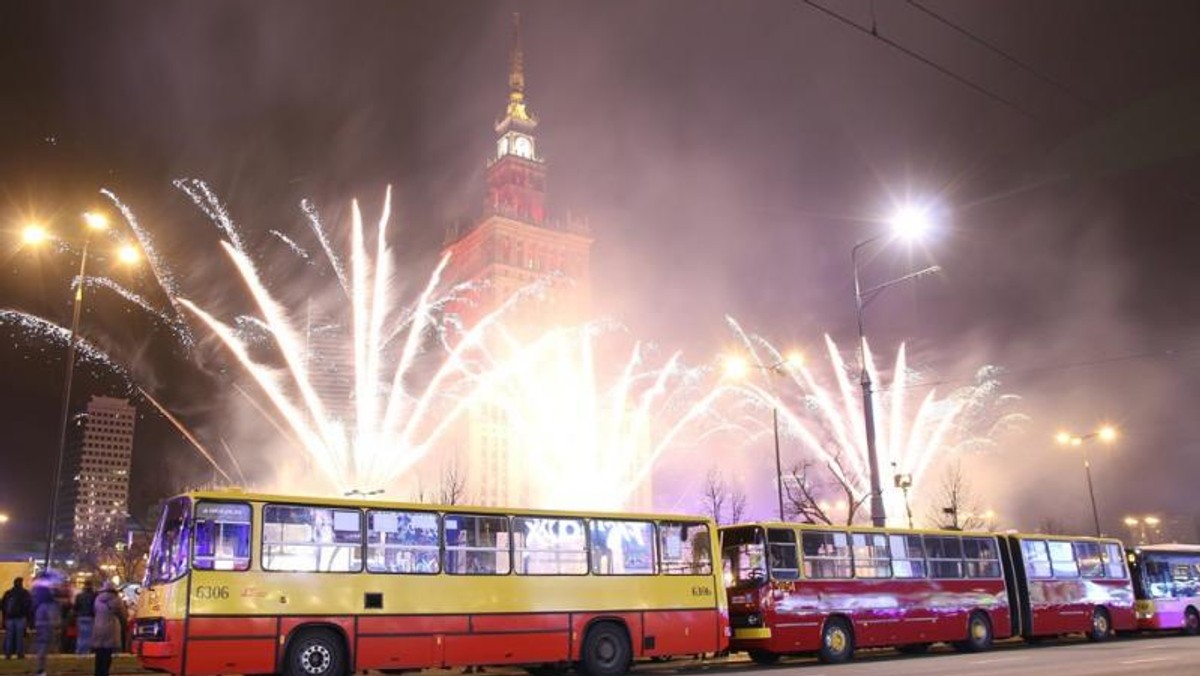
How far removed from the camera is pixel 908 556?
23.7 metres

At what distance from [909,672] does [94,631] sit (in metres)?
14.6

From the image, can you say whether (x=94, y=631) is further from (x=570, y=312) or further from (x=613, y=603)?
(x=570, y=312)

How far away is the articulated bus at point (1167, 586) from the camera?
3091cm

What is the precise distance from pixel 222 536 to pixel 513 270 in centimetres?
9282

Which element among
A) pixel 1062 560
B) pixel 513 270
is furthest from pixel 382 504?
pixel 513 270

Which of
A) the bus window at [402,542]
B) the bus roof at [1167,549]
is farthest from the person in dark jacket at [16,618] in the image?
the bus roof at [1167,549]

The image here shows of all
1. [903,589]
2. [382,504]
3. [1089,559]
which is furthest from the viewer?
[1089,559]

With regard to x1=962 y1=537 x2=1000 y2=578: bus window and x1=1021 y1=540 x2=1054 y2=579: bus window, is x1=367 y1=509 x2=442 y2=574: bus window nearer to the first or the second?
x1=962 y1=537 x2=1000 y2=578: bus window

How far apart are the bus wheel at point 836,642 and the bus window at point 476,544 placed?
28.4ft

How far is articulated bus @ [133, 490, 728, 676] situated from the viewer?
14258 millimetres

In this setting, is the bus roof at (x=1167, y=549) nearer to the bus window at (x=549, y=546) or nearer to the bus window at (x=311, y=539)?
the bus window at (x=549, y=546)

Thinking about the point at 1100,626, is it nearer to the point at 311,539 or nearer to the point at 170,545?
the point at 311,539

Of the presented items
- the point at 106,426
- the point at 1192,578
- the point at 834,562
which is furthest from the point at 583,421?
the point at 106,426

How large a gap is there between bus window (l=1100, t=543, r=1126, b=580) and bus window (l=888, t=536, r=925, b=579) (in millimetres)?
9576
